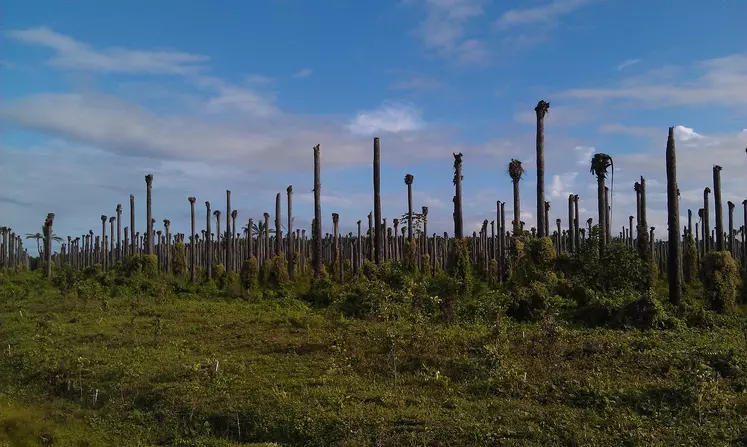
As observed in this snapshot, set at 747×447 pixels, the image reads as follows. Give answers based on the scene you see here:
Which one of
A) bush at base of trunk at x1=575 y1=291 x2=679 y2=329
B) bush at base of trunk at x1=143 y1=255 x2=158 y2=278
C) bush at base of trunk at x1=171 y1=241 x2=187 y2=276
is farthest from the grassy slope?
bush at base of trunk at x1=171 y1=241 x2=187 y2=276

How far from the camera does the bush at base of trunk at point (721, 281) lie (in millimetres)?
19391

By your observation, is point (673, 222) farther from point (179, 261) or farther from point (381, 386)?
point (179, 261)

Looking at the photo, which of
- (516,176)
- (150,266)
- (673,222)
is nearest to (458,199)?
(516,176)

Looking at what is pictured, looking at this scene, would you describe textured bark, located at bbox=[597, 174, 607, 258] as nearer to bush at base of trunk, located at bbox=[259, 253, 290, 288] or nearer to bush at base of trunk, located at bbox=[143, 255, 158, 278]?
bush at base of trunk, located at bbox=[259, 253, 290, 288]

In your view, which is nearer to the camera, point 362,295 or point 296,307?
point 362,295

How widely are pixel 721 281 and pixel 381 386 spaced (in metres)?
14.1

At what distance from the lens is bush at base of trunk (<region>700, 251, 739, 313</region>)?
19.4 metres

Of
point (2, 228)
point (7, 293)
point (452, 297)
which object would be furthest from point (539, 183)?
point (2, 228)

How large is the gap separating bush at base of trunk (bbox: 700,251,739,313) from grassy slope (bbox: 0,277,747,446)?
428cm

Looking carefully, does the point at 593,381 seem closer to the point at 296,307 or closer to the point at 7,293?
the point at 296,307

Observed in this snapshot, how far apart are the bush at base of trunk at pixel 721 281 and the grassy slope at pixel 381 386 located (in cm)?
428

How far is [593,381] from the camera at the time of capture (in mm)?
10297

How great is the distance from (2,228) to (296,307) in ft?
166

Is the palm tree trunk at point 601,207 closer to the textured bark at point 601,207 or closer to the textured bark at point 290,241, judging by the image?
the textured bark at point 601,207
